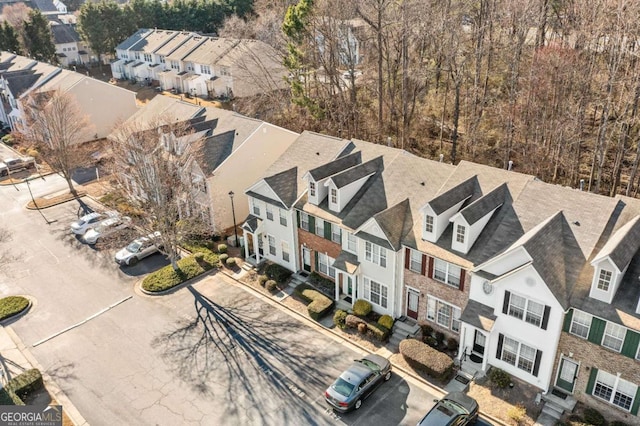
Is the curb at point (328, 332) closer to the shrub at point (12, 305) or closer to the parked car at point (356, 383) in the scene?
the parked car at point (356, 383)

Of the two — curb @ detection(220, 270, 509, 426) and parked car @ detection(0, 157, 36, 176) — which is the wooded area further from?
parked car @ detection(0, 157, 36, 176)

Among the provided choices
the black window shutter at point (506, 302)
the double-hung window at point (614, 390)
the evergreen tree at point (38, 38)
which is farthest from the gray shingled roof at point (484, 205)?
the evergreen tree at point (38, 38)

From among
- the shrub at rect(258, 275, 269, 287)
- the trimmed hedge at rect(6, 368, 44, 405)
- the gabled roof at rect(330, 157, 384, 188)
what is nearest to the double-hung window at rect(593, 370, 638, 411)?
the gabled roof at rect(330, 157, 384, 188)

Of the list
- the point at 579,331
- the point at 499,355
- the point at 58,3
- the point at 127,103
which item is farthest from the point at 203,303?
the point at 58,3

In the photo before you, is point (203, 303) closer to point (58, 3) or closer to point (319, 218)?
point (319, 218)

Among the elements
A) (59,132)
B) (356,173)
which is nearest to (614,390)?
(356,173)
